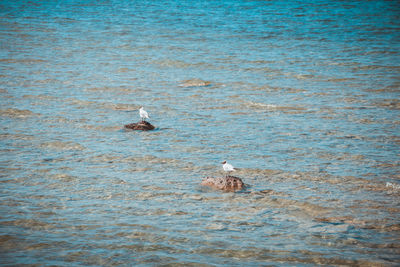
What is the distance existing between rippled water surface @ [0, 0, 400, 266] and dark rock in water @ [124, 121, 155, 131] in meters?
0.21

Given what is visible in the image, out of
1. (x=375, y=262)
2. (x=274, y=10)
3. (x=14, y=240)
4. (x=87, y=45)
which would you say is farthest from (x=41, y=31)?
(x=375, y=262)

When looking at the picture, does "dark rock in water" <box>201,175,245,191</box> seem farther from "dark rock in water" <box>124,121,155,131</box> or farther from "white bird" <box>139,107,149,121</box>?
"white bird" <box>139,107,149,121</box>

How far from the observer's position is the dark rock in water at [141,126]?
10.6 m

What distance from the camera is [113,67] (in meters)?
17.7

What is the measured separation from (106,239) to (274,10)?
113ft

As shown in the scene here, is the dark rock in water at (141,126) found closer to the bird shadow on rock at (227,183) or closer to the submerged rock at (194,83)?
the bird shadow on rock at (227,183)

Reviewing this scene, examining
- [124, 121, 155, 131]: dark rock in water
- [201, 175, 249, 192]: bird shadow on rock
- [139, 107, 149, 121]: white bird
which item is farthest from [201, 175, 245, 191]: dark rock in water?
[139, 107, 149, 121]: white bird

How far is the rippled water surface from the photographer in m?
5.94

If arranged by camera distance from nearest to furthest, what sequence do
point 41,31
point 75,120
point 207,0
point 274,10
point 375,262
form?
point 375,262
point 75,120
point 41,31
point 274,10
point 207,0

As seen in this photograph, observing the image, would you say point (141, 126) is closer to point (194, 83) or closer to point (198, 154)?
point (198, 154)

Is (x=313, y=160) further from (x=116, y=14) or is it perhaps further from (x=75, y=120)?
(x=116, y=14)

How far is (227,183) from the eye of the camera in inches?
296

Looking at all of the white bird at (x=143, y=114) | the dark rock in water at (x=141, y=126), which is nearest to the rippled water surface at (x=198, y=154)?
the dark rock in water at (x=141, y=126)

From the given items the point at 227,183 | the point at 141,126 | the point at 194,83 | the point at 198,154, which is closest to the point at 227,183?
the point at 227,183
